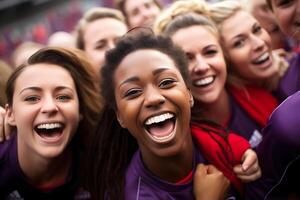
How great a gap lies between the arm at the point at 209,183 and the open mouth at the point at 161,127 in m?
0.21

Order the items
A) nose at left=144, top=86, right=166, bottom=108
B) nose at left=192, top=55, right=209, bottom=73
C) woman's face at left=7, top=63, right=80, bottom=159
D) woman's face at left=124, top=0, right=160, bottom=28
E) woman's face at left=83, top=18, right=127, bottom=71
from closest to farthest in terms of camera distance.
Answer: nose at left=144, top=86, right=166, bottom=108 → woman's face at left=7, top=63, right=80, bottom=159 → nose at left=192, top=55, right=209, bottom=73 → woman's face at left=83, top=18, right=127, bottom=71 → woman's face at left=124, top=0, right=160, bottom=28

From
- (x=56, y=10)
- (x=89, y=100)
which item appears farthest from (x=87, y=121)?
(x=56, y=10)

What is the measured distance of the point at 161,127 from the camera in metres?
1.71

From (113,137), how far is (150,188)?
36 centimetres

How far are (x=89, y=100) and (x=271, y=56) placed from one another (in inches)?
41.1

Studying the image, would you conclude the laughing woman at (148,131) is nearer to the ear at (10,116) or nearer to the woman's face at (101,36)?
the ear at (10,116)

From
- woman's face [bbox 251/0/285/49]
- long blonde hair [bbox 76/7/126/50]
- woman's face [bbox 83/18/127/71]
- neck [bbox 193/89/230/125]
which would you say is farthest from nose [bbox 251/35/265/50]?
long blonde hair [bbox 76/7/126/50]

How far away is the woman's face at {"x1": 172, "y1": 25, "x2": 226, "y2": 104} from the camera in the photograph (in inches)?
84.4

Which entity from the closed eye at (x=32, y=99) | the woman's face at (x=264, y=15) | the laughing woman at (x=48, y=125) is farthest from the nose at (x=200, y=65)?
the woman's face at (x=264, y=15)

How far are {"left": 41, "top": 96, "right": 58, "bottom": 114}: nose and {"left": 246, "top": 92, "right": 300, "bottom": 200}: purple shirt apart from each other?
2.80 feet

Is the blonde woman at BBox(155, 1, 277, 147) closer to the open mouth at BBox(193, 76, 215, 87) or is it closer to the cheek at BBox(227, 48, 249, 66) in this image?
the open mouth at BBox(193, 76, 215, 87)

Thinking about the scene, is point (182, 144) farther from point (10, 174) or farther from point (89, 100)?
point (10, 174)

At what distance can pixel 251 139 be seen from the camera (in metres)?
2.16

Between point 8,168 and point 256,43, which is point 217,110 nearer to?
point 256,43
